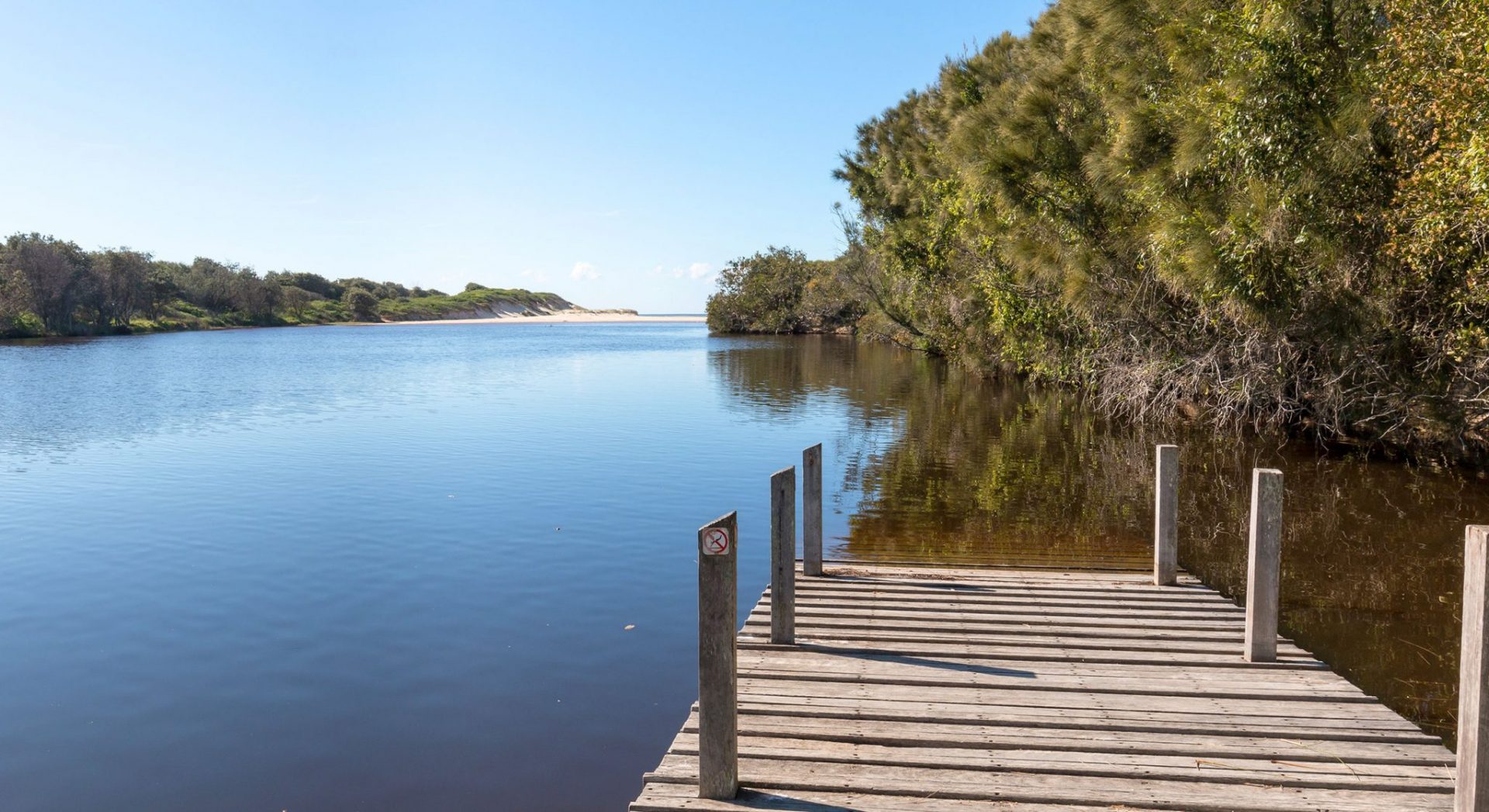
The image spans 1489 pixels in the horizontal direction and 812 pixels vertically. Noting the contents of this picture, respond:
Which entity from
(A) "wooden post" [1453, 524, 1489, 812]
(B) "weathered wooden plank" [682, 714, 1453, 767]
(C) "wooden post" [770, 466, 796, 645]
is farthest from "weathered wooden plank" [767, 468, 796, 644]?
(A) "wooden post" [1453, 524, 1489, 812]

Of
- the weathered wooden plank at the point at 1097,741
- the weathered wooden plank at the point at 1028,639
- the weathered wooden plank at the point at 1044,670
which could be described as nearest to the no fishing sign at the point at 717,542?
the weathered wooden plank at the point at 1097,741

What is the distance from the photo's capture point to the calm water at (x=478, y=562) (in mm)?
5867

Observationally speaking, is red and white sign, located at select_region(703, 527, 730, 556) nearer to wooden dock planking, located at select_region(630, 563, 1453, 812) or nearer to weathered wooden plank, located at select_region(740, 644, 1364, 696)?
wooden dock planking, located at select_region(630, 563, 1453, 812)

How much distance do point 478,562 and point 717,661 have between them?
657cm

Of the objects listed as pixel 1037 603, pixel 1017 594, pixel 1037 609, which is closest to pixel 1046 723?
pixel 1037 609

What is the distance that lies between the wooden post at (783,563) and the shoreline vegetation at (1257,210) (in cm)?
764

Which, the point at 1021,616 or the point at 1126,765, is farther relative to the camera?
the point at 1021,616

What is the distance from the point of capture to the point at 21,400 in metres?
25.6

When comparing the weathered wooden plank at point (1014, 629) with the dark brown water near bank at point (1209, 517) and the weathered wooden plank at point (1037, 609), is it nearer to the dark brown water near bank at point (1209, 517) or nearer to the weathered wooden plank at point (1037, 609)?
the weathered wooden plank at point (1037, 609)

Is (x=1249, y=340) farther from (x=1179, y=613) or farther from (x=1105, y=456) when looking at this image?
(x=1179, y=613)

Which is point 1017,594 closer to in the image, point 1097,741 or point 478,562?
point 1097,741

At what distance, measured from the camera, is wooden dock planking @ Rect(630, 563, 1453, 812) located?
402 cm

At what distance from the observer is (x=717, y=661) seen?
3.93 meters

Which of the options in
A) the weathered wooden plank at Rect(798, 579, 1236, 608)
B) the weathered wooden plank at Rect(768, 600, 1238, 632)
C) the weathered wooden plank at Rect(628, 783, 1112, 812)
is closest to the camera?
the weathered wooden plank at Rect(628, 783, 1112, 812)
